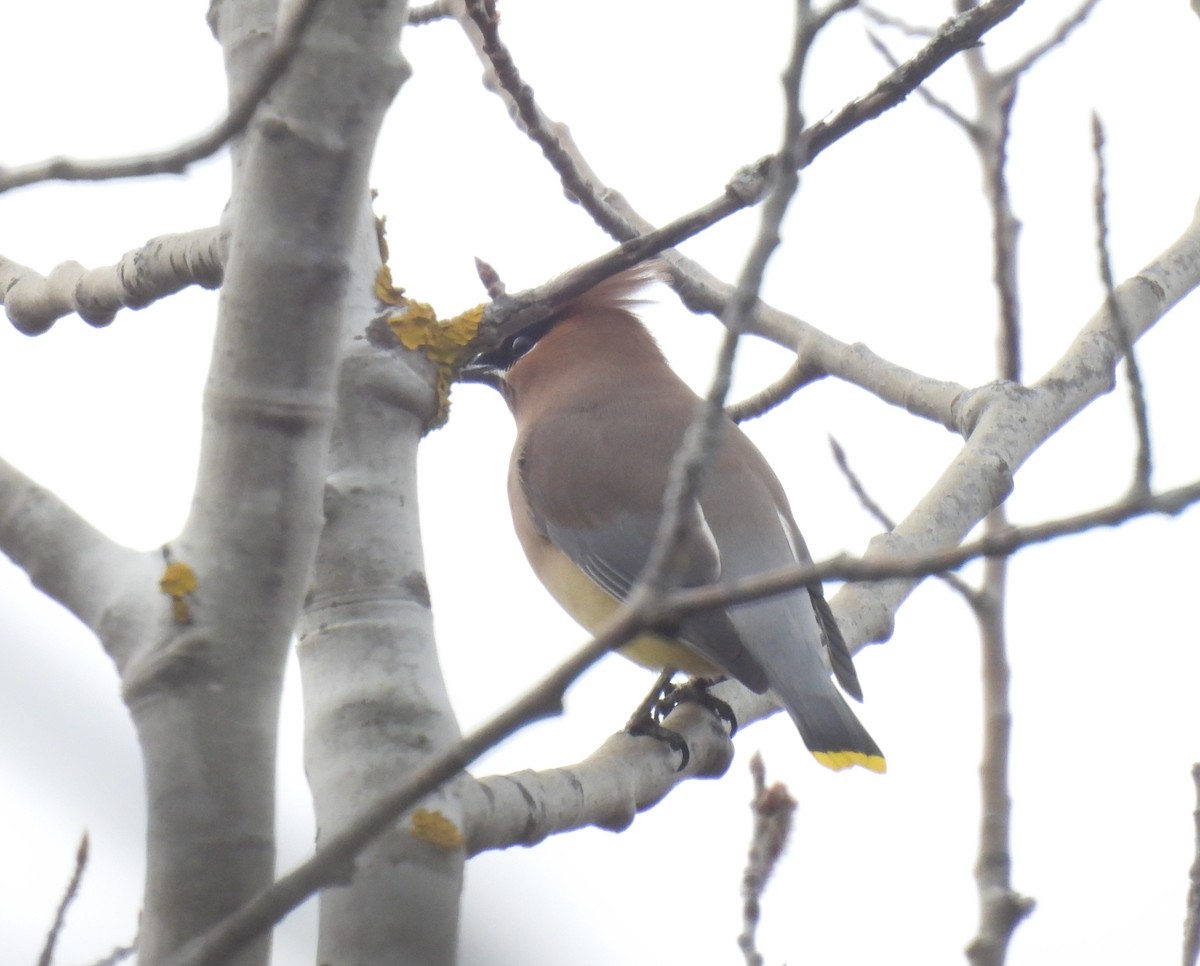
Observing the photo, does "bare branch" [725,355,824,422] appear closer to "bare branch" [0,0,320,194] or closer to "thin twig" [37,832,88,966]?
"thin twig" [37,832,88,966]

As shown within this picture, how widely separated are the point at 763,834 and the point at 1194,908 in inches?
33.2

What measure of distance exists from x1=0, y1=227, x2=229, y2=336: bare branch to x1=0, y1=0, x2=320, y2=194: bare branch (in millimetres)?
1342

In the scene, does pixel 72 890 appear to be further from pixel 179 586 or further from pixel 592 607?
pixel 592 607

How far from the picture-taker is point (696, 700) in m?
3.57

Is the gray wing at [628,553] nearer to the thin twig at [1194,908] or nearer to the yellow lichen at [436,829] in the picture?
the thin twig at [1194,908]

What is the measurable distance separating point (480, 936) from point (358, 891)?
556 mm

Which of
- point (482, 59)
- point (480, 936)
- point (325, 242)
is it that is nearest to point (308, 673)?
point (325, 242)

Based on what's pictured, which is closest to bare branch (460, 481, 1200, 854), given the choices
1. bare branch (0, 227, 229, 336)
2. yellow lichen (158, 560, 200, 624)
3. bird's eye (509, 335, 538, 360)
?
yellow lichen (158, 560, 200, 624)

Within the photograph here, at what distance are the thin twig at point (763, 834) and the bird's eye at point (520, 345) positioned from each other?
2.29 meters

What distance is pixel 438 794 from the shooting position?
1873 mm

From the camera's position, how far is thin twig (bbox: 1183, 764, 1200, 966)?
2.06 meters

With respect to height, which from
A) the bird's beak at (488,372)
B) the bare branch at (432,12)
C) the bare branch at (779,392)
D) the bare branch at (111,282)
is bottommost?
the bare branch at (111,282)

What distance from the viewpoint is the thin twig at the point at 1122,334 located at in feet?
5.30

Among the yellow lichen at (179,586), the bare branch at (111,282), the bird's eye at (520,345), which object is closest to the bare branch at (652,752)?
the yellow lichen at (179,586)
